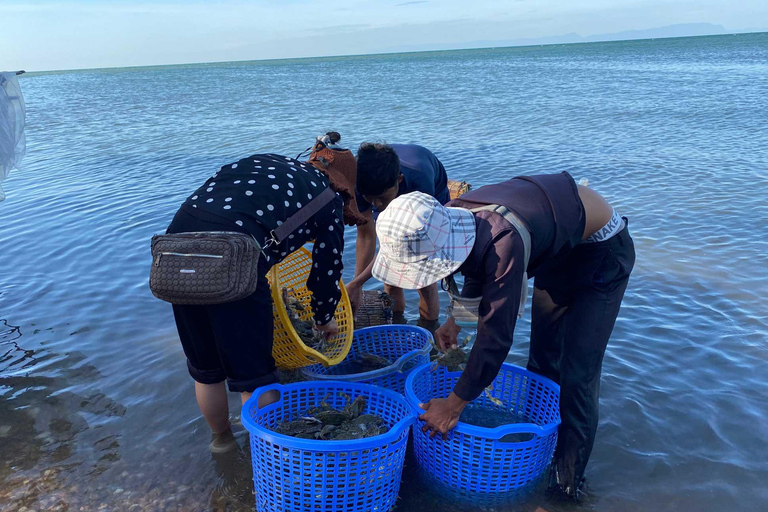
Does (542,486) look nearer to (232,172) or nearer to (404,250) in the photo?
(404,250)

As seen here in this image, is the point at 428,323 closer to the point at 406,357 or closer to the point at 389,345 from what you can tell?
the point at 389,345

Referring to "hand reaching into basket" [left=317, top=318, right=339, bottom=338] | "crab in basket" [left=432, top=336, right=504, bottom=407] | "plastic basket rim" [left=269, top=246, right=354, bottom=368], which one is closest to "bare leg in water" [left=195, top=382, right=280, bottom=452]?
"plastic basket rim" [left=269, top=246, right=354, bottom=368]

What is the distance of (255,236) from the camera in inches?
96.5

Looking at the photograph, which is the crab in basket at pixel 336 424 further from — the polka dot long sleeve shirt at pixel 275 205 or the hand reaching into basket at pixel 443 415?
the polka dot long sleeve shirt at pixel 275 205

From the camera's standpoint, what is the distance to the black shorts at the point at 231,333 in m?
2.46

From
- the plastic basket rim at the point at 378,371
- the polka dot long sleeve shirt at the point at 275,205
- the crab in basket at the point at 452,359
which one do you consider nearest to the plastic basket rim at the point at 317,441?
the crab in basket at the point at 452,359

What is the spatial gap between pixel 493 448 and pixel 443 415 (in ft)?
1.03

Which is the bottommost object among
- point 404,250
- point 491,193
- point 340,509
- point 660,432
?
point 660,432

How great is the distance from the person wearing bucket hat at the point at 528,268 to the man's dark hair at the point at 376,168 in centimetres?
86

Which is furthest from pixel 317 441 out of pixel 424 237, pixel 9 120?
pixel 9 120

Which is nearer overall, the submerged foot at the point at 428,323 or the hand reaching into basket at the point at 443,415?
the hand reaching into basket at the point at 443,415

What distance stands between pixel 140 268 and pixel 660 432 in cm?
512

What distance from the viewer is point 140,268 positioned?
6168mm

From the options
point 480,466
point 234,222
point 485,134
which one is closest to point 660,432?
point 480,466
